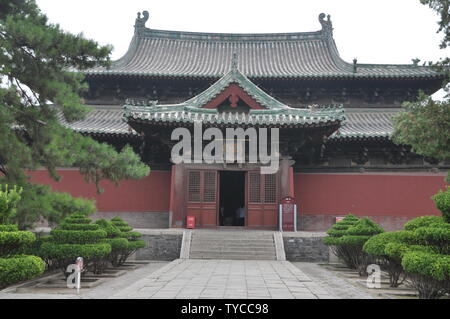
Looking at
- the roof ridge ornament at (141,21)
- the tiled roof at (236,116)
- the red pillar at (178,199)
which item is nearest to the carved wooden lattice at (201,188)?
the red pillar at (178,199)

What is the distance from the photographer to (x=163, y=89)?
72.2 ft

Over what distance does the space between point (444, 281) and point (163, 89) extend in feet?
57.0

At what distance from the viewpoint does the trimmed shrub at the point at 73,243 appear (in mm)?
10055

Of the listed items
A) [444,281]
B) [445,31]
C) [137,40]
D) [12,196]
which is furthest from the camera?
[137,40]

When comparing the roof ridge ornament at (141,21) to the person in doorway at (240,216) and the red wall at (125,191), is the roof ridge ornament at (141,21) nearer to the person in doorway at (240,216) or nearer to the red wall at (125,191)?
the red wall at (125,191)

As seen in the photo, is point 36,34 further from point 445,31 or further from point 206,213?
point 445,31

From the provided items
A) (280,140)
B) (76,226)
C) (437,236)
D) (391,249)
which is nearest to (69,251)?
→ (76,226)

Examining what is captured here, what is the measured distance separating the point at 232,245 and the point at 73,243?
21.1 ft

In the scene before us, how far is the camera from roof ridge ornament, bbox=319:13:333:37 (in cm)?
2673

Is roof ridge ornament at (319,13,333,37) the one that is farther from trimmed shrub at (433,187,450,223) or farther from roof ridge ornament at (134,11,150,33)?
trimmed shrub at (433,187,450,223)

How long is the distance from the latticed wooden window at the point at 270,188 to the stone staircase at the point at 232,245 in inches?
66.5

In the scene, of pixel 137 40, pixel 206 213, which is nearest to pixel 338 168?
pixel 206 213

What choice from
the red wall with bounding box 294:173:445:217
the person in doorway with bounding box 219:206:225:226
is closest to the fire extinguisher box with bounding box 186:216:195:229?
the red wall with bounding box 294:173:445:217

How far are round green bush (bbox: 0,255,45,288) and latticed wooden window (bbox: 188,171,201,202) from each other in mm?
9624
